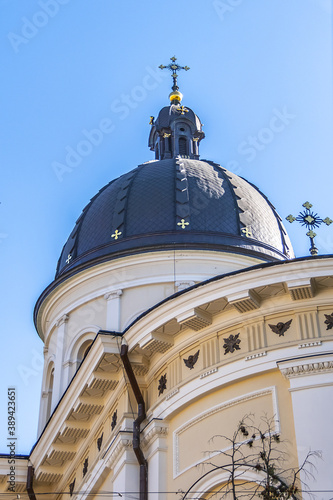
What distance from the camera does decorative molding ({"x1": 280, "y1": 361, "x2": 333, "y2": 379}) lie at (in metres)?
11.9

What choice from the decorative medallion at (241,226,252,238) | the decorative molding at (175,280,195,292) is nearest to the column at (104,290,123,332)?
the decorative molding at (175,280,195,292)

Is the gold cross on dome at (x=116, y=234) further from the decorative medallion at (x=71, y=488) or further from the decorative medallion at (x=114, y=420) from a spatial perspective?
the decorative medallion at (x=114, y=420)

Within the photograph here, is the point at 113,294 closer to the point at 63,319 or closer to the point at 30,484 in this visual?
the point at 63,319

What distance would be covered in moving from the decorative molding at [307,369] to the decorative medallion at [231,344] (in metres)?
1.02

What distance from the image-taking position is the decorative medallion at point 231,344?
12.9m

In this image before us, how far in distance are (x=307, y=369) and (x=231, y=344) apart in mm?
1422

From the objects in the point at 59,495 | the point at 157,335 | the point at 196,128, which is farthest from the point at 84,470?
the point at 196,128

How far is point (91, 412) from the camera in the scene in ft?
51.0

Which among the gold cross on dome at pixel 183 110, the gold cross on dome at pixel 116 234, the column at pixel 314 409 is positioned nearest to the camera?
the column at pixel 314 409

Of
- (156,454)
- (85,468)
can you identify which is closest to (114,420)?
(156,454)

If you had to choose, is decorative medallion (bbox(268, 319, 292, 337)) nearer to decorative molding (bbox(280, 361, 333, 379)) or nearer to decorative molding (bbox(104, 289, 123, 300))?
decorative molding (bbox(280, 361, 333, 379))

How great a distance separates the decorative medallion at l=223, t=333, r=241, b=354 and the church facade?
2cm

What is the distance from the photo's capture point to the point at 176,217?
21516 millimetres

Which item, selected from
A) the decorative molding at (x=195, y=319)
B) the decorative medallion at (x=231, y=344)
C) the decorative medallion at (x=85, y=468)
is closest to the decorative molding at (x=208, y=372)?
the decorative medallion at (x=231, y=344)
